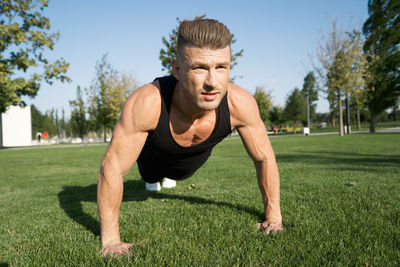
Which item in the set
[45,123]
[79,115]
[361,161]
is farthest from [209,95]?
[45,123]

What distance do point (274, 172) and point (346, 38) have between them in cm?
2708

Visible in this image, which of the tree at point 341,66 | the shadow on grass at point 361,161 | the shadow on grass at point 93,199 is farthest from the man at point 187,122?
the tree at point 341,66

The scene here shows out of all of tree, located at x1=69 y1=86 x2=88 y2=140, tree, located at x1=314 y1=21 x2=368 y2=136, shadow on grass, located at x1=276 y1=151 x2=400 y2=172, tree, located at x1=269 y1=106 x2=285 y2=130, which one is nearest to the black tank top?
shadow on grass, located at x1=276 y1=151 x2=400 y2=172

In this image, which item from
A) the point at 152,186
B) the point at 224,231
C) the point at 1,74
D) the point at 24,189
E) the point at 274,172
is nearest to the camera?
the point at 224,231

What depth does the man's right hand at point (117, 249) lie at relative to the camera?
7.08 feet

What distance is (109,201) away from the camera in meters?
2.31

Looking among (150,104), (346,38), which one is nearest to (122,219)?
(150,104)

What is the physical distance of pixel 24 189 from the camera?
5621 millimetres

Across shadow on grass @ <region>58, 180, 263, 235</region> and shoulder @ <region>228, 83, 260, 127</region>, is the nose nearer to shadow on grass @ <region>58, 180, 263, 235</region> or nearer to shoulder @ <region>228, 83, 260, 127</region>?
shoulder @ <region>228, 83, 260, 127</region>

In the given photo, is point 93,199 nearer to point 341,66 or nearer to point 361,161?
point 361,161

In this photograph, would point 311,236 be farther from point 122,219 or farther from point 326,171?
point 326,171

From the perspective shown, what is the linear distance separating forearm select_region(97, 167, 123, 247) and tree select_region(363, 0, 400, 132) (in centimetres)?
2697

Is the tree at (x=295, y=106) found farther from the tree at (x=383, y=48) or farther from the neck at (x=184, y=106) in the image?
the neck at (x=184, y=106)

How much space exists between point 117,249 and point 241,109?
1.56 metres
